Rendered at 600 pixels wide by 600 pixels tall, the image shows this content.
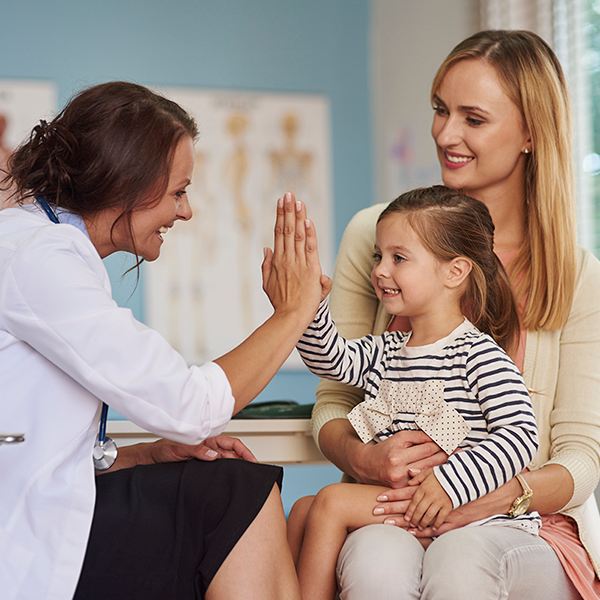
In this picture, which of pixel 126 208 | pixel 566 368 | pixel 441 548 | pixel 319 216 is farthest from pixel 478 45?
pixel 319 216

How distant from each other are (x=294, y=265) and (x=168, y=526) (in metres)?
0.45

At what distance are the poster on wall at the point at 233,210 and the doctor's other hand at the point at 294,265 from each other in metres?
2.02

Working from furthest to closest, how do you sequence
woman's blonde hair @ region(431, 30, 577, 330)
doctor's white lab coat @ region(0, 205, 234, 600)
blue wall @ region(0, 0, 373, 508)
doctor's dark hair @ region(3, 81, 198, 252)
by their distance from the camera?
blue wall @ region(0, 0, 373, 508)
woman's blonde hair @ region(431, 30, 577, 330)
doctor's dark hair @ region(3, 81, 198, 252)
doctor's white lab coat @ region(0, 205, 234, 600)

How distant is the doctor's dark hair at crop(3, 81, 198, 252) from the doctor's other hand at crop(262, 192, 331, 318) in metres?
0.21

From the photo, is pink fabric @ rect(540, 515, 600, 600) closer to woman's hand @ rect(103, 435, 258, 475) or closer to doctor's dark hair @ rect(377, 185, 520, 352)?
doctor's dark hair @ rect(377, 185, 520, 352)

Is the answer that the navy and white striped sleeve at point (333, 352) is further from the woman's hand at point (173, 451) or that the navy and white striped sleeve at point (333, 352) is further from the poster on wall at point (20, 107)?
the poster on wall at point (20, 107)

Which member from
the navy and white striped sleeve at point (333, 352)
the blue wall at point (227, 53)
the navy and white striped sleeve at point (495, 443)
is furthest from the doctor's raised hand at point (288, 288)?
the blue wall at point (227, 53)

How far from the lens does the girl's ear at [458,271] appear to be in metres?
1.37

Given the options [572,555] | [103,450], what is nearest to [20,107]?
[103,450]

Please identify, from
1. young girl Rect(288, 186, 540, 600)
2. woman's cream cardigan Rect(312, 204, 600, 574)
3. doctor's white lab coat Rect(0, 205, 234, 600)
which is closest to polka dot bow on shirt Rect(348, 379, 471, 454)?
young girl Rect(288, 186, 540, 600)

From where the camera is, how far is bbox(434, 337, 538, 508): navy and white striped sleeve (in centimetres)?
118

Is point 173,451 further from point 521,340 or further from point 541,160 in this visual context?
point 541,160

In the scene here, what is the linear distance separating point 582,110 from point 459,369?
1.58 meters

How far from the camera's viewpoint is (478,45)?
5.02 feet
